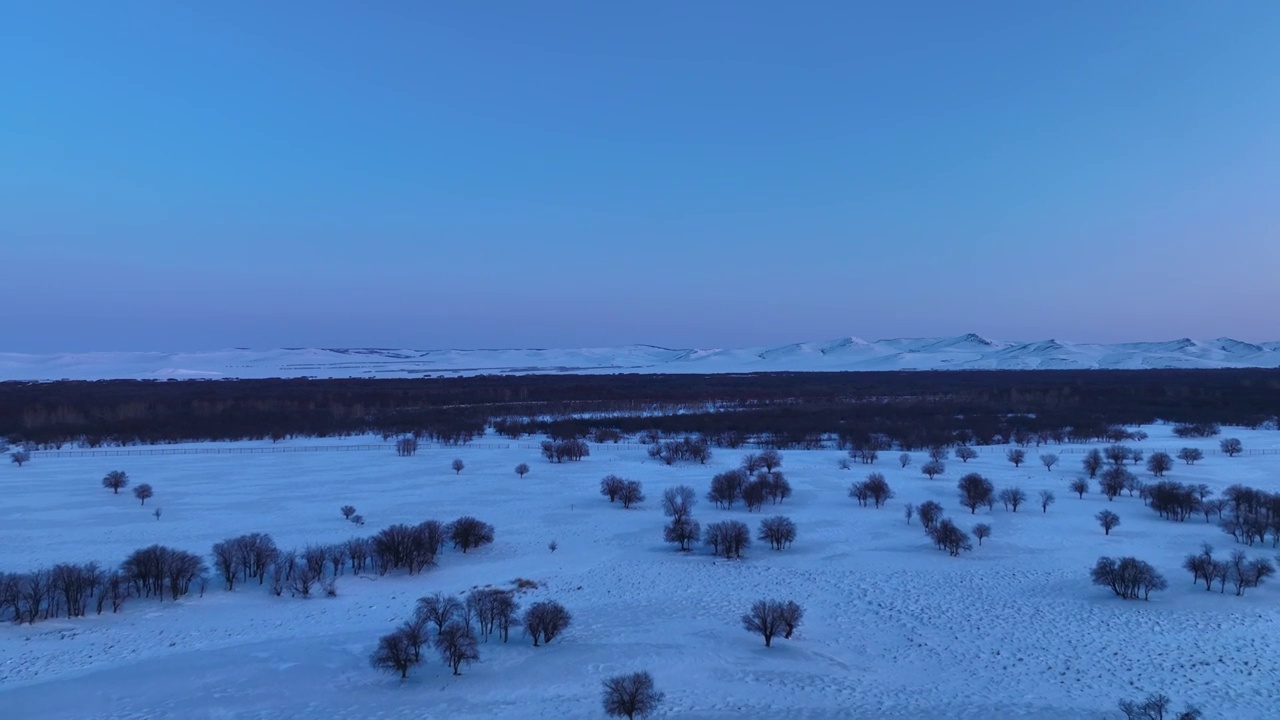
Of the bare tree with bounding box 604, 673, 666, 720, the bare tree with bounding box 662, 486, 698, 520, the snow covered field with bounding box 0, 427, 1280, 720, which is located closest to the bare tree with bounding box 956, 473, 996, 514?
the snow covered field with bounding box 0, 427, 1280, 720

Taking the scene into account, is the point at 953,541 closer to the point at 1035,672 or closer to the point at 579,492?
the point at 1035,672

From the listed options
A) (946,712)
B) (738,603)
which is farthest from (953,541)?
(946,712)

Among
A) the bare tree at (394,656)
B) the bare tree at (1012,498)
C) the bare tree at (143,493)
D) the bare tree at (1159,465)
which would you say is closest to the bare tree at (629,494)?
the bare tree at (1012,498)

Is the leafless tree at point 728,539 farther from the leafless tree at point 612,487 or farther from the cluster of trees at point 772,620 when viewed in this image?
the leafless tree at point 612,487

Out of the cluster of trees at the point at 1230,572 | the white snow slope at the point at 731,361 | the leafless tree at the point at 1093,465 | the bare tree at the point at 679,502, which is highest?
the white snow slope at the point at 731,361

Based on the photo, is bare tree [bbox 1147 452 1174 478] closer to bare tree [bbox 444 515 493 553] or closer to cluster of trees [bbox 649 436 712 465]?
cluster of trees [bbox 649 436 712 465]
